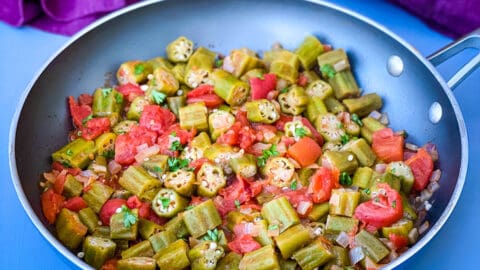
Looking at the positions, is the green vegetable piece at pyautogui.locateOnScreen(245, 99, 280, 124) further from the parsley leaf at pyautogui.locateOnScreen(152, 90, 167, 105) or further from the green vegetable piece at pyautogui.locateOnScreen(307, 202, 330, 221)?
the green vegetable piece at pyautogui.locateOnScreen(307, 202, 330, 221)

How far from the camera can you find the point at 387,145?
287 cm

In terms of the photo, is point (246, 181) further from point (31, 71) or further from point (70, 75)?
point (31, 71)

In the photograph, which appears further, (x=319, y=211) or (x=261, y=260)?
(x=319, y=211)

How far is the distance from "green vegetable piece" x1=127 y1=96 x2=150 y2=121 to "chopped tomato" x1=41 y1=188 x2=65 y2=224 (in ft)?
1.90

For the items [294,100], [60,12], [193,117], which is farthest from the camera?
[60,12]

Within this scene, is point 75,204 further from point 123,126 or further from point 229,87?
point 229,87

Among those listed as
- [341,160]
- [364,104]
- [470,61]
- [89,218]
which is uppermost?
[470,61]

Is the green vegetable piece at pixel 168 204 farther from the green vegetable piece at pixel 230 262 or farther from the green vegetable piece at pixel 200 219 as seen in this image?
the green vegetable piece at pixel 230 262

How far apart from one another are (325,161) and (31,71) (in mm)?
1651

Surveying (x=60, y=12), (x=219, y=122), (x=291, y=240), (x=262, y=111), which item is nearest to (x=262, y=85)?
(x=262, y=111)

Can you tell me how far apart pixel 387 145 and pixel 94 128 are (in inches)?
52.9

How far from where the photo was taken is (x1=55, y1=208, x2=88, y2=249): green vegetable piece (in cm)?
247

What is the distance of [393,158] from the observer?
9.33ft

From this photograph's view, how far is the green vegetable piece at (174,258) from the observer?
7.88 feet
